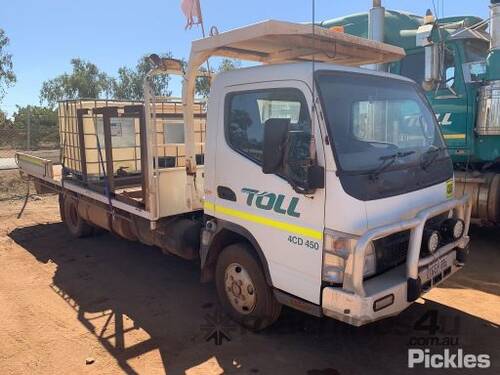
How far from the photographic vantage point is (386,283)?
3.04 metres

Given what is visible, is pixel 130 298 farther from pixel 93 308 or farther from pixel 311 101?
pixel 311 101

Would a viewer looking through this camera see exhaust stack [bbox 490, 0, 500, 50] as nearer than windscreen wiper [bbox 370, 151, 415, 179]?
No

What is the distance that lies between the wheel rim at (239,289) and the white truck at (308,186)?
1 cm

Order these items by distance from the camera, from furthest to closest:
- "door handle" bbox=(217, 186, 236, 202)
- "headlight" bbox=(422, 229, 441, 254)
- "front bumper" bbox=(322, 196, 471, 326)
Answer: "door handle" bbox=(217, 186, 236, 202) < "headlight" bbox=(422, 229, 441, 254) < "front bumper" bbox=(322, 196, 471, 326)

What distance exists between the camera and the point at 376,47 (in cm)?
405

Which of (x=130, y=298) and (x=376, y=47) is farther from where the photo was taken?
(x=130, y=298)

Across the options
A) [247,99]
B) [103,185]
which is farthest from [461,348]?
[103,185]

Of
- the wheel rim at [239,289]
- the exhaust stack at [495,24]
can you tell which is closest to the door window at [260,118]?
the wheel rim at [239,289]

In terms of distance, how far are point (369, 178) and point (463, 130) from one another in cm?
380

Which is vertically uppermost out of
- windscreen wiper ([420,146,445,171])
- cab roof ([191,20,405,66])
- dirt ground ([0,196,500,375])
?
cab roof ([191,20,405,66])

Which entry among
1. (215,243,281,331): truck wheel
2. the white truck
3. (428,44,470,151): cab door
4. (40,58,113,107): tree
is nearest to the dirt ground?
(215,243,281,331): truck wheel

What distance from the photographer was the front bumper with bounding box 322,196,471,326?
9.15 ft

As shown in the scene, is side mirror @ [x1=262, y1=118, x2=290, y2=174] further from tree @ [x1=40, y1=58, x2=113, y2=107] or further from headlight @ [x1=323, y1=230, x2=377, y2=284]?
tree @ [x1=40, y1=58, x2=113, y2=107]

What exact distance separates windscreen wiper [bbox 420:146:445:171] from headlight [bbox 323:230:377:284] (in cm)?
90
